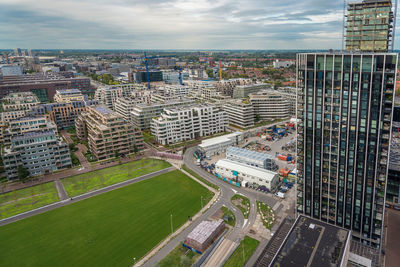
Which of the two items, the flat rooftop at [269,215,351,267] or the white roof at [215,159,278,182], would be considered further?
the white roof at [215,159,278,182]

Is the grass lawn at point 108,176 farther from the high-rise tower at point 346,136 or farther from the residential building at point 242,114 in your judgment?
the residential building at point 242,114

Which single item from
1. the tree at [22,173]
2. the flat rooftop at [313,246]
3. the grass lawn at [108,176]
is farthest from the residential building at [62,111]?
the flat rooftop at [313,246]

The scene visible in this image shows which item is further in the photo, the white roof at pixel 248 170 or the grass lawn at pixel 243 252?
the white roof at pixel 248 170

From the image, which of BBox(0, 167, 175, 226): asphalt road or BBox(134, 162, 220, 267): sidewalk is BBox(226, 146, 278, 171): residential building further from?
BBox(0, 167, 175, 226): asphalt road

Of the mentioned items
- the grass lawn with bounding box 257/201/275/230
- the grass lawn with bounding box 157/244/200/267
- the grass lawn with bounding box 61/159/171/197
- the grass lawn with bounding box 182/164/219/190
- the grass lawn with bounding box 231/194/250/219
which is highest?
the grass lawn with bounding box 61/159/171/197

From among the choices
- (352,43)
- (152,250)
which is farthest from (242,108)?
(152,250)

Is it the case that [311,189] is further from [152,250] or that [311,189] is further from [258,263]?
[152,250]

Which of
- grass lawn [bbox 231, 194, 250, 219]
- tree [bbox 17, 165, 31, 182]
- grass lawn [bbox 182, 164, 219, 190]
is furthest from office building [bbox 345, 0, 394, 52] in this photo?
tree [bbox 17, 165, 31, 182]
